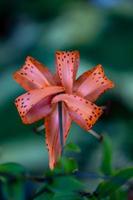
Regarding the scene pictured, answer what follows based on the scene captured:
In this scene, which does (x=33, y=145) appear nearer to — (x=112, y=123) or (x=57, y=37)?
(x=112, y=123)

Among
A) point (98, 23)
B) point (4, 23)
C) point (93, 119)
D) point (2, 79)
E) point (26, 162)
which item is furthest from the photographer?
point (4, 23)

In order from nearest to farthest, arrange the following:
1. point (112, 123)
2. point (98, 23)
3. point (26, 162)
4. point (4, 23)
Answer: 1. point (26, 162)
2. point (112, 123)
3. point (98, 23)
4. point (4, 23)

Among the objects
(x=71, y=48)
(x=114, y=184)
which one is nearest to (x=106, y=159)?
(x=114, y=184)

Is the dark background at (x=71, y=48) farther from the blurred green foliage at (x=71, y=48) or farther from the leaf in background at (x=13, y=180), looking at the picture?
the leaf in background at (x=13, y=180)

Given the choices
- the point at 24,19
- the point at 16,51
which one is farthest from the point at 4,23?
the point at 16,51

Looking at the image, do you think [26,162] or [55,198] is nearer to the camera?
[55,198]

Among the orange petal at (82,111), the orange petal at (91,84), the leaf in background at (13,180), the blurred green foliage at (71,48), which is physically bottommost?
the blurred green foliage at (71,48)

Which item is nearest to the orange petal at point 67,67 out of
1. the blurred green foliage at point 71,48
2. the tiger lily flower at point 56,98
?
the tiger lily flower at point 56,98
